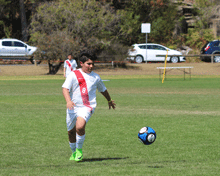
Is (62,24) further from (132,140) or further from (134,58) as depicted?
(132,140)

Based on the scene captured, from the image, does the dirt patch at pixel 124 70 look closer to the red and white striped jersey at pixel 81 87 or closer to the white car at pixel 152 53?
the white car at pixel 152 53

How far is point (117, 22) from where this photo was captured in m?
40.4

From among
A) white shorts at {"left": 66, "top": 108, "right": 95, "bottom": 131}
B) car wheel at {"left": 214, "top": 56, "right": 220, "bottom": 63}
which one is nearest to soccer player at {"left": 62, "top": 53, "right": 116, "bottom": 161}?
white shorts at {"left": 66, "top": 108, "right": 95, "bottom": 131}

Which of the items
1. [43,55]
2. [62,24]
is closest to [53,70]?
[43,55]

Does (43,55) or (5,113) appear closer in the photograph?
(5,113)

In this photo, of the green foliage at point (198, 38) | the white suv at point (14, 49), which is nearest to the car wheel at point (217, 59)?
the green foliage at point (198, 38)

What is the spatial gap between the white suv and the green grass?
23925 mm

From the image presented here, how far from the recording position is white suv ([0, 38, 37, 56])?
124 feet

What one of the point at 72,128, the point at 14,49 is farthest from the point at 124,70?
the point at 72,128

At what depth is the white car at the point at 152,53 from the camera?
1515 inches

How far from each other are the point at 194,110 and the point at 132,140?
4971mm

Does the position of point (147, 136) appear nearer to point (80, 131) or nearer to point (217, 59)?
point (80, 131)

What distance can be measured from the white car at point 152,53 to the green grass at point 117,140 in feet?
78.6

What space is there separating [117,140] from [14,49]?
31.2m
